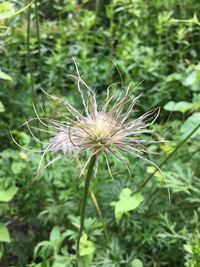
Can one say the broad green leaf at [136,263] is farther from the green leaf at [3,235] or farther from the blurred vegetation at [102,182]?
the green leaf at [3,235]

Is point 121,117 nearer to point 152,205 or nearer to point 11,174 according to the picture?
point 152,205

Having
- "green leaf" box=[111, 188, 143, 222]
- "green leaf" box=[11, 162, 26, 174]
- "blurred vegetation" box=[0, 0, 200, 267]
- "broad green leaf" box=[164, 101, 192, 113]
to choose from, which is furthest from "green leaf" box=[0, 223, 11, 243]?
"broad green leaf" box=[164, 101, 192, 113]

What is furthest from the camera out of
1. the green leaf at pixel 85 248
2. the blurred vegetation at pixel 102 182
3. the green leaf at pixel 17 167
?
the green leaf at pixel 17 167

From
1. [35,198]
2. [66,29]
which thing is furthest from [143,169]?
[66,29]

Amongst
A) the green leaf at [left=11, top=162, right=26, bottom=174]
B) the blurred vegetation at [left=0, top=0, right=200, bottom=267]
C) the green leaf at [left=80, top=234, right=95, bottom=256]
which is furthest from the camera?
the green leaf at [left=11, top=162, right=26, bottom=174]

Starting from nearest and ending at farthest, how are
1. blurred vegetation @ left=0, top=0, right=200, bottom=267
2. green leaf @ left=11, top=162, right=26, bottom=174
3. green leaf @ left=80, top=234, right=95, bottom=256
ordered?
green leaf @ left=80, top=234, right=95, bottom=256, blurred vegetation @ left=0, top=0, right=200, bottom=267, green leaf @ left=11, top=162, right=26, bottom=174

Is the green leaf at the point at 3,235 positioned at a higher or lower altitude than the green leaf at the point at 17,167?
lower

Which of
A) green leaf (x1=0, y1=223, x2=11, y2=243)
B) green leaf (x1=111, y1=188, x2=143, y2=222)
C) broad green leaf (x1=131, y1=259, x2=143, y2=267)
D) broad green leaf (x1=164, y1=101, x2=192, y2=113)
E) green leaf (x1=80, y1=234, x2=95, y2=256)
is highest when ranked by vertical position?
broad green leaf (x1=164, y1=101, x2=192, y2=113)

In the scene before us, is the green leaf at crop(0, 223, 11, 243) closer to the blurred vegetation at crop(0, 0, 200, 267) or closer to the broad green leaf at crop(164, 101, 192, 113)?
the blurred vegetation at crop(0, 0, 200, 267)

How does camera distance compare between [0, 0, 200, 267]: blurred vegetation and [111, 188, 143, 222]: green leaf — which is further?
[0, 0, 200, 267]: blurred vegetation

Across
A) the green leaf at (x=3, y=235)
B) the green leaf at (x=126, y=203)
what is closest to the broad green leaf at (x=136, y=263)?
the green leaf at (x=126, y=203)
